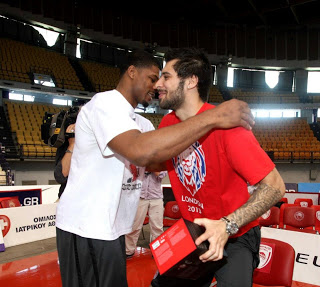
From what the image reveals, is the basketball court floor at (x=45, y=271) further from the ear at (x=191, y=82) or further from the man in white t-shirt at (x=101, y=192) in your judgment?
the ear at (x=191, y=82)

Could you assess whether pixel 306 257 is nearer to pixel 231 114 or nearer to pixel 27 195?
pixel 231 114

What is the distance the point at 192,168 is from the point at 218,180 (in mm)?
180

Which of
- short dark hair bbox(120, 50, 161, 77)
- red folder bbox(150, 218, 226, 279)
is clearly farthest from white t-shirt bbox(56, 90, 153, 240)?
short dark hair bbox(120, 50, 161, 77)

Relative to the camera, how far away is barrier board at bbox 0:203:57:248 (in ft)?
20.6

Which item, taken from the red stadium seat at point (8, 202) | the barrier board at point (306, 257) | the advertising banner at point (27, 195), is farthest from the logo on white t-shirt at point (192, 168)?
the advertising banner at point (27, 195)

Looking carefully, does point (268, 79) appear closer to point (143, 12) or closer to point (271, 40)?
point (271, 40)

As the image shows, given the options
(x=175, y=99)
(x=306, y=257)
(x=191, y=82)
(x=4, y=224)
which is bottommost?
(x=4, y=224)

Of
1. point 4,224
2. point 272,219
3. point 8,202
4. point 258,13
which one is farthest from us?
point 258,13

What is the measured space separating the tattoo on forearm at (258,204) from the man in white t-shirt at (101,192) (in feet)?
1.09

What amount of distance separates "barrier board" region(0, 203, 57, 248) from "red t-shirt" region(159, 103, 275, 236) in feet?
18.0

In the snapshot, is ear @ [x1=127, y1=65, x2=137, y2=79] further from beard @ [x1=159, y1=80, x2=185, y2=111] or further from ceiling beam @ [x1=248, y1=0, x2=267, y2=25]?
ceiling beam @ [x1=248, y1=0, x2=267, y2=25]

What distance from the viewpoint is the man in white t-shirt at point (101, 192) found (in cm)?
145

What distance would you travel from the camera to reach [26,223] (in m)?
6.67

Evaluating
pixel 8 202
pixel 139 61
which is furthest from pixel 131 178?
pixel 8 202
